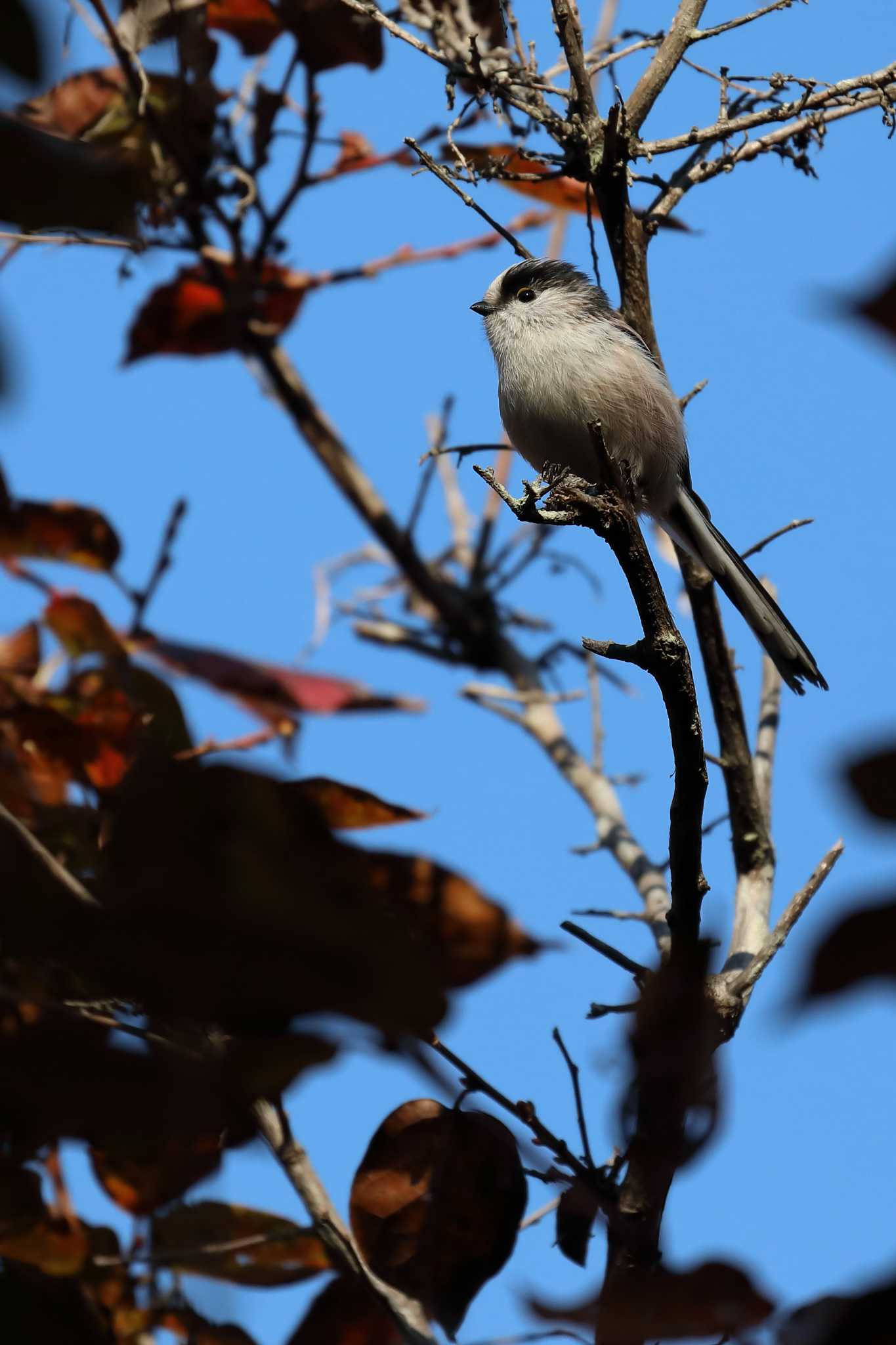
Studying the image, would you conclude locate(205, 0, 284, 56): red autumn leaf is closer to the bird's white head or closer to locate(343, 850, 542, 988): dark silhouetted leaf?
the bird's white head

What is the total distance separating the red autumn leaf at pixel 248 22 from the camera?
9.12 feet

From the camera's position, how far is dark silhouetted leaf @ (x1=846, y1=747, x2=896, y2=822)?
55cm

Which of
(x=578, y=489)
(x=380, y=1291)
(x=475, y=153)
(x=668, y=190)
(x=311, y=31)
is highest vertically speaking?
(x=311, y=31)

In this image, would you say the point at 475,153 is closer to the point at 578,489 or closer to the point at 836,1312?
the point at 578,489

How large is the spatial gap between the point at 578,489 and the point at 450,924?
1140 millimetres

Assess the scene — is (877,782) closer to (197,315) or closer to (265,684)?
(265,684)

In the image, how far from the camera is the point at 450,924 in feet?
3.36

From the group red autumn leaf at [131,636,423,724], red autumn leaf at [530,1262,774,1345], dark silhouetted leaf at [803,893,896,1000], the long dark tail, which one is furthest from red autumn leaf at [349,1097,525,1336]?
the long dark tail

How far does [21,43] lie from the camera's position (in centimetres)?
60

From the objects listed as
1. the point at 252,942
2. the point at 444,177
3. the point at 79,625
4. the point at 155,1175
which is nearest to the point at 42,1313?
the point at 252,942

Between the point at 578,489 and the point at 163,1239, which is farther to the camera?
the point at 578,489

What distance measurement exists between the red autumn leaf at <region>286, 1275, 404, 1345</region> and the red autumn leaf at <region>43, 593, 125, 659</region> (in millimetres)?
781

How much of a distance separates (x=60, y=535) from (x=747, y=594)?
1.87m

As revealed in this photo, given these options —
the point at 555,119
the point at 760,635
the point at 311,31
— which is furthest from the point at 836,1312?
the point at 311,31
